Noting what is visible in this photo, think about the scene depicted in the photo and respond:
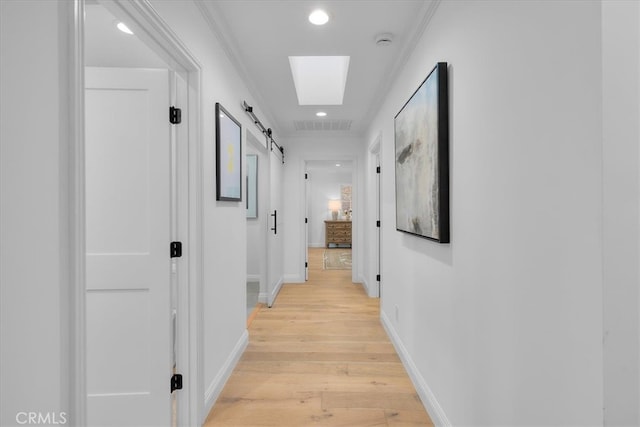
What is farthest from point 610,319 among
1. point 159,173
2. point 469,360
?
point 159,173

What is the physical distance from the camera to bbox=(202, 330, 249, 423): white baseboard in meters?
1.98

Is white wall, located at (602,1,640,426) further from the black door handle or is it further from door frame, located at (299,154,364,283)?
door frame, located at (299,154,364,283)

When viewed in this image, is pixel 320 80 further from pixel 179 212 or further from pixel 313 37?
pixel 179 212

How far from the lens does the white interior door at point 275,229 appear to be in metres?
4.20

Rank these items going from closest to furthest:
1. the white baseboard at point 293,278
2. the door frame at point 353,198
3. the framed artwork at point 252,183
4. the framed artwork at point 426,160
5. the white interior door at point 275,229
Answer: the framed artwork at point 426,160, the white interior door at point 275,229, the framed artwork at point 252,183, the door frame at point 353,198, the white baseboard at point 293,278

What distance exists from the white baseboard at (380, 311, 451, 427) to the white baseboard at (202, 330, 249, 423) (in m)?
1.31

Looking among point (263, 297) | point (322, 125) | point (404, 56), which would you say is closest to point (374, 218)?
point (322, 125)

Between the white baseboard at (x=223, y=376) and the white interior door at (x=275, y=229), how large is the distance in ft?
4.34

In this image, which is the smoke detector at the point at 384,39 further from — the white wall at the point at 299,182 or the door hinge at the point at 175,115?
the white wall at the point at 299,182

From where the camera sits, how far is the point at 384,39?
229cm

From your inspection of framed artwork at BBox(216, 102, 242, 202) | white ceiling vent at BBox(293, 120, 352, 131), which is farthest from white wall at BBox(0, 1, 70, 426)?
white ceiling vent at BBox(293, 120, 352, 131)

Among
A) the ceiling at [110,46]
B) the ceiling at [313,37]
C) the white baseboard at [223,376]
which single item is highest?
the ceiling at [313,37]

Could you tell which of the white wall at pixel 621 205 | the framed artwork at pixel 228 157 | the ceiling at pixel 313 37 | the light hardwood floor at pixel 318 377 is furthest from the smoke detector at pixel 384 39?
the light hardwood floor at pixel 318 377

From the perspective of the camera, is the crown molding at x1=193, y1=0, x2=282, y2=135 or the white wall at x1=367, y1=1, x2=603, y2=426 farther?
the crown molding at x1=193, y1=0, x2=282, y2=135
